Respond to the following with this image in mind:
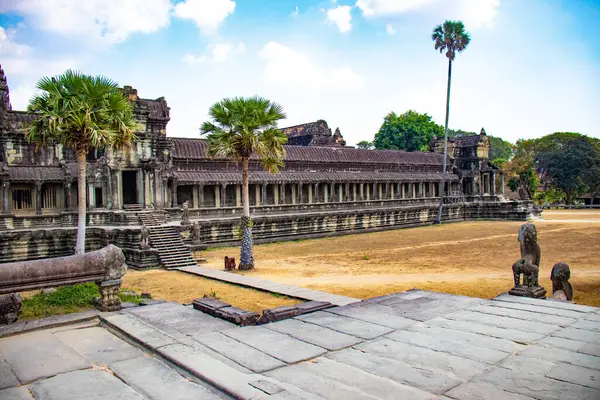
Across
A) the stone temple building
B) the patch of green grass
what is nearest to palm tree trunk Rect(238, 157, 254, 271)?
the stone temple building

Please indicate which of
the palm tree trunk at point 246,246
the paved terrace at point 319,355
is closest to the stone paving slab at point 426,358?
the paved terrace at point 319,355

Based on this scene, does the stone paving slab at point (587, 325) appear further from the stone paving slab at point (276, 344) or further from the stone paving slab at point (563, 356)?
the stone paving slab at point (276, 344)

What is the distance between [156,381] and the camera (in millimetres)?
5949

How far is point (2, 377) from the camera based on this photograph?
6121mm

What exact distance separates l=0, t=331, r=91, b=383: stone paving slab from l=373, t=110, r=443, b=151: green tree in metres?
63.4

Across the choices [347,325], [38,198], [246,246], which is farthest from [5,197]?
[347,325]

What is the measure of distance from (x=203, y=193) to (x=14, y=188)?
11042mm

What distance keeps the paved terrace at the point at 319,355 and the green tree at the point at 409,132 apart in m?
60.2

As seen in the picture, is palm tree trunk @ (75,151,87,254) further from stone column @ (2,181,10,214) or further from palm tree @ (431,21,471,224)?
palm tree @ (431,21,471,224)

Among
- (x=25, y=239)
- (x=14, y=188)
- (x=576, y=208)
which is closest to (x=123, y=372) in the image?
(x=25, y=239)

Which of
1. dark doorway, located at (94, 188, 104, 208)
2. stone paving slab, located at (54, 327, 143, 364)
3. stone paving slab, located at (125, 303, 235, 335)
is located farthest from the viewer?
dark doorway, located at (94, 188, 104, 208)

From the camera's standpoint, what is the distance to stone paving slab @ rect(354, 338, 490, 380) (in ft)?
20.1

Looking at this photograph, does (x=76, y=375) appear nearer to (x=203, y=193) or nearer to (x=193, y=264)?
(x=193, y=264)

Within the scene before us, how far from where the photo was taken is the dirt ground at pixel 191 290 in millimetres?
12867
